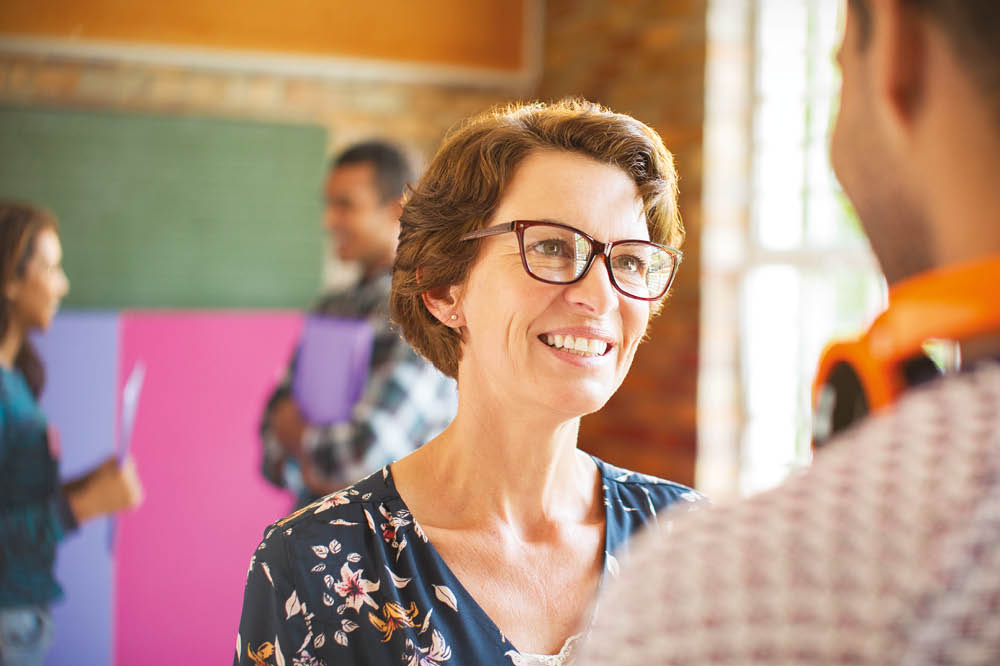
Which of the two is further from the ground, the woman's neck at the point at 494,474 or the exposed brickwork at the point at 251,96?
the exposed brickwork at the point at 251,96

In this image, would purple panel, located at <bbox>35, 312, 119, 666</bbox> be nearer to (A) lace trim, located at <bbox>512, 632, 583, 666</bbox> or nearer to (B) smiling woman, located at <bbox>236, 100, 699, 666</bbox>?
(B) smiling woman, located at <bbox>236, 100, 699, 666</bbox>

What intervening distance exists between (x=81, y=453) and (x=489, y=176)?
2.50 metres

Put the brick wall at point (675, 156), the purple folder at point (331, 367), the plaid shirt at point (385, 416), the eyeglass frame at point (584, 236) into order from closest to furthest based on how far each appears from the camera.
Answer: the eyeglass frame at point (584, 236) < the plaid shirt at point (385, 416) < the purple folder at point (331, 367) < the brick wall at point (675, 156)

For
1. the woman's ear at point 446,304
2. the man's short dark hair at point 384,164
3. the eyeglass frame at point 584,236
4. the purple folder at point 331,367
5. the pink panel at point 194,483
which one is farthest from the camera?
the pink panel at point 194,483

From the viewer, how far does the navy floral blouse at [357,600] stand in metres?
1.19

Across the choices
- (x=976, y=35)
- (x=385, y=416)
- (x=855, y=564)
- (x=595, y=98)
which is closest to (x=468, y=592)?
(x=855, y=564)

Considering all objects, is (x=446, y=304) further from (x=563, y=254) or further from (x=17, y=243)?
(x=17, y=243)

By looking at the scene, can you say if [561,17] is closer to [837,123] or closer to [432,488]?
[432,488]

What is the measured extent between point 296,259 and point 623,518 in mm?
2990

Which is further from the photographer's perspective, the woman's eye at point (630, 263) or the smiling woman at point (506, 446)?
the woman's eye at point (630, 263)

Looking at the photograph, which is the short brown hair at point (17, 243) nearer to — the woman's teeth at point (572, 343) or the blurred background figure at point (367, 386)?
the blurred background figure at point (367, 386)

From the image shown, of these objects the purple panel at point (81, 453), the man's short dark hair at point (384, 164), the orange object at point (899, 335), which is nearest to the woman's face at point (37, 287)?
the purple panel at point (81, 453)

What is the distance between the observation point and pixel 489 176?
1.38 metres

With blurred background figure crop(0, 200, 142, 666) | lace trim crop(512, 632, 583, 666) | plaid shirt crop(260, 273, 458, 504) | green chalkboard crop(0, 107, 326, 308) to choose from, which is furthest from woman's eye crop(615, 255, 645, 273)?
green chalkboard crop(0, 107, 326, 308)
